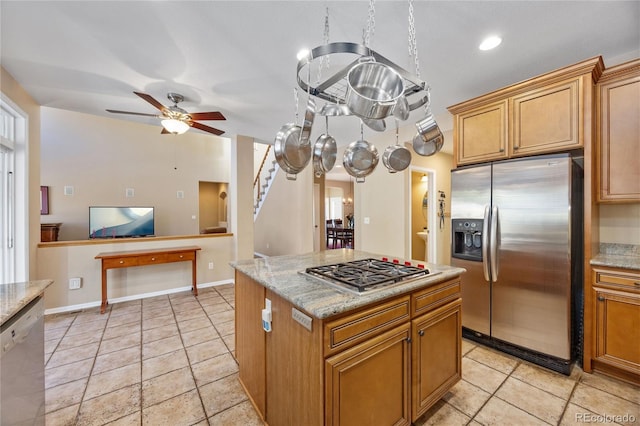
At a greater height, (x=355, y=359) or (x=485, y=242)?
(x=485, y=242)

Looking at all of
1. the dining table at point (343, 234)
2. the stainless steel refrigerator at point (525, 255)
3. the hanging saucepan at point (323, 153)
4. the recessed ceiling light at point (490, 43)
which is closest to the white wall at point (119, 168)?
the dining table at point (343, 234)

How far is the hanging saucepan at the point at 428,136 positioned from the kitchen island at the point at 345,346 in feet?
3.02

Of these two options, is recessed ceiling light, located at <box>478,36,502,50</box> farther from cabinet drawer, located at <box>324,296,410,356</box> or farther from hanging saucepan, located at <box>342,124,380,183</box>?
cabinet drawer, located at <box>324,296,410,356</box>

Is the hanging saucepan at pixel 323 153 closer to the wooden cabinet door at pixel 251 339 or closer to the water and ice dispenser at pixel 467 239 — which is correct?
the wooden cabinet door at pixel 251 339

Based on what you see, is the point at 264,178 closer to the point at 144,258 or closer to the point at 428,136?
the point at 144,258

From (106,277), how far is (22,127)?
198 centimetres

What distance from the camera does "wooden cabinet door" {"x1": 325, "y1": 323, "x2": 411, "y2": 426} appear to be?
1131mm

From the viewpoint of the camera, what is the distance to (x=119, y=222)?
16.0 ft

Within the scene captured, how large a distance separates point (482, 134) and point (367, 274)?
1.99 m

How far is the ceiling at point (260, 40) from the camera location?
5.55ft

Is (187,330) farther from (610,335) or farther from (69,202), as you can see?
(69,202)

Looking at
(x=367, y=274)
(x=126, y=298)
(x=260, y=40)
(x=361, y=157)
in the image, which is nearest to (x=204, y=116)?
(x=260, y=40)

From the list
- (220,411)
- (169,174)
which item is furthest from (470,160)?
(169,174)

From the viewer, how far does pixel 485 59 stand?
223 cm
